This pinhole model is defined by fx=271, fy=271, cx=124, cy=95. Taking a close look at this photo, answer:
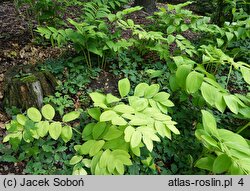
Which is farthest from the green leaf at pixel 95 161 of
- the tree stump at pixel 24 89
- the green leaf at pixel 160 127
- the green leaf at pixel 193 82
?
the tree stump at pixel 24 89

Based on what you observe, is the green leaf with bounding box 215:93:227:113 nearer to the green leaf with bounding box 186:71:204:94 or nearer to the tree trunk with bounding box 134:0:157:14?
the green leaf with bounding box 186:71:204:94

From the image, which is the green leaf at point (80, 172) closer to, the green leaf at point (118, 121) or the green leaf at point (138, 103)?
the green leaf at point (118, 121)

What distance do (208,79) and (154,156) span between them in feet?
2.94

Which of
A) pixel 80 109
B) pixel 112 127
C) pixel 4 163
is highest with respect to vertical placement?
pixel 112 127

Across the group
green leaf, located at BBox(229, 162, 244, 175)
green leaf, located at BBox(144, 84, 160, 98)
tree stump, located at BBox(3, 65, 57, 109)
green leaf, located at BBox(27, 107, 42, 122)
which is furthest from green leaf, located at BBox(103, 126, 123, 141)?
tree stump, located at BBox(3, 65, 57, 109)

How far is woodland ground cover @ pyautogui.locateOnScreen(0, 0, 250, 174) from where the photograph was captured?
2111 millimetres

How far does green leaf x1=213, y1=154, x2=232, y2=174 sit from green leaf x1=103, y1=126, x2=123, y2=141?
76 centimetres

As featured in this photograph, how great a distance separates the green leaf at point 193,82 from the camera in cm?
240

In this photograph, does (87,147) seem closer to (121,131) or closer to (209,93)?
(121,131)

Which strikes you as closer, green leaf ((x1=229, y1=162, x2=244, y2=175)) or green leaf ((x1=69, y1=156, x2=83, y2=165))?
green leaf ((x1=229, y1=162, x2=244, y2=175))

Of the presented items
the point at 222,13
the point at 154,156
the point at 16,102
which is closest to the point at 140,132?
the point at 154,156

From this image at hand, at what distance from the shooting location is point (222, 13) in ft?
15.1

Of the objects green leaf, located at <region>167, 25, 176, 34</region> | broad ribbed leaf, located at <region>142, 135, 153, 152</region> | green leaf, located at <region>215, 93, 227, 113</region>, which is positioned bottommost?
broad ribbed leaf, located at <region>142, 135, 153, 152</region>

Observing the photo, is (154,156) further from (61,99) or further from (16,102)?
(16,102)
